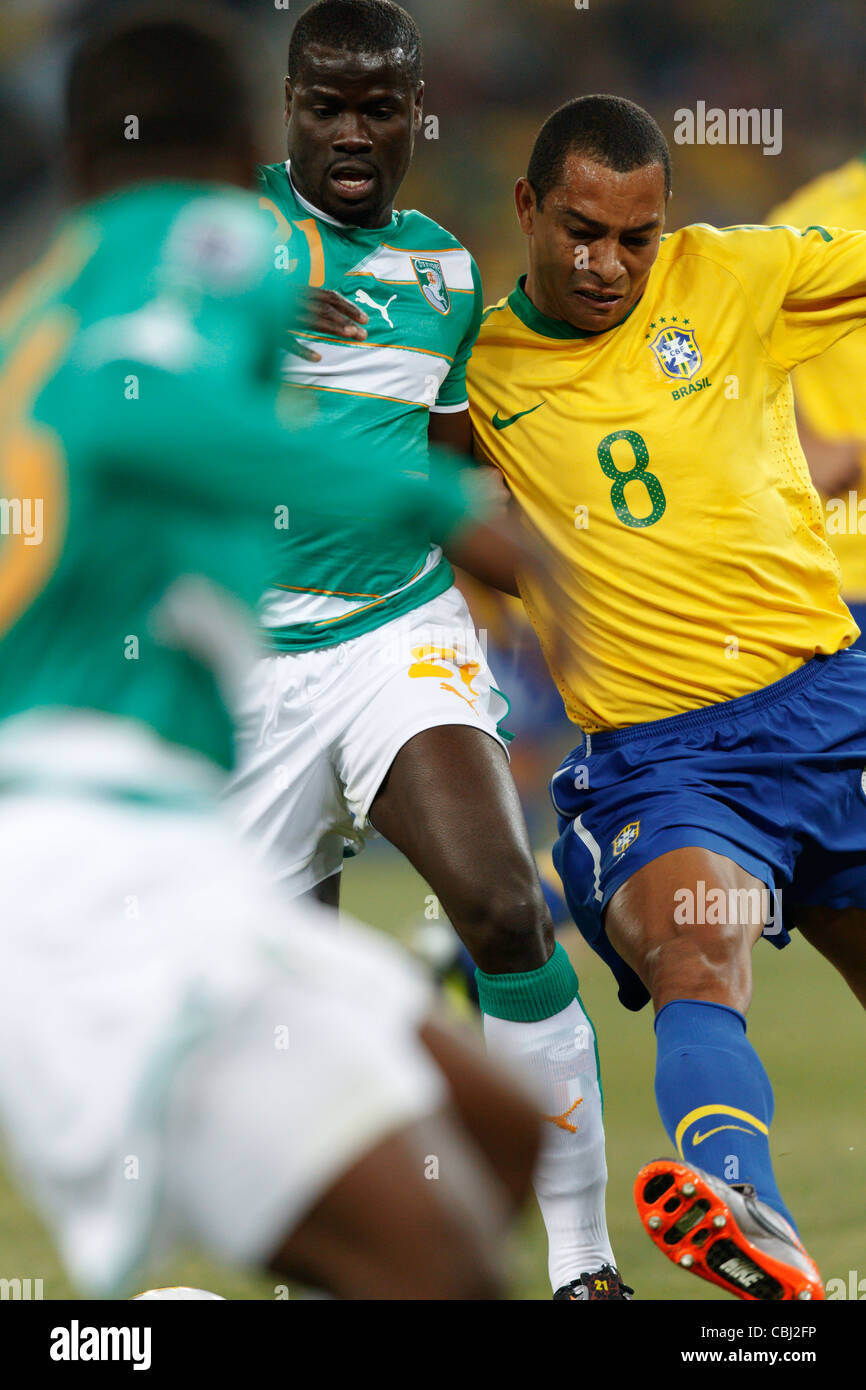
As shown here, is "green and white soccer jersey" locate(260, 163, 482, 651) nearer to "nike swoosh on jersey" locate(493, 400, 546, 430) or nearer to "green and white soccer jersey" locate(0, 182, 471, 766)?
"nike swoosh on jersey" locate(493, 400, 546, 430)

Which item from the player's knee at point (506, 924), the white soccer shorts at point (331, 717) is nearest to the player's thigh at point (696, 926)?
the player's knee at point (506, 924)

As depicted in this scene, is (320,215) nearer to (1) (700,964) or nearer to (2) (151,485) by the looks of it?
(1) (700,964)

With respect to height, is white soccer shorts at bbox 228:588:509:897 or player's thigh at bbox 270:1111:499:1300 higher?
white soccer shorts at bbox 228:588:509:897

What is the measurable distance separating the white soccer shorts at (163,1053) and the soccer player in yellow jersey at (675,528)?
1.48 m

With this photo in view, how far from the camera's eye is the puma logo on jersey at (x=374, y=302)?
10.3 ft

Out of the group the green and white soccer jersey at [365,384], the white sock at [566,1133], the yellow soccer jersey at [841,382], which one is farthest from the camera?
the yellow soccer jersey at [841,382]

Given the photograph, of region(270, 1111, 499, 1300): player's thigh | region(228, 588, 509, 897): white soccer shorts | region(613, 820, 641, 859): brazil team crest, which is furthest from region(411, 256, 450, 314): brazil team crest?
region(270, 1111, 499, 1300): player's thigh

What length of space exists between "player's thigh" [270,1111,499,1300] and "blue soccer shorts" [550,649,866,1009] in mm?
1496

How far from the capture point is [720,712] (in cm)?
296

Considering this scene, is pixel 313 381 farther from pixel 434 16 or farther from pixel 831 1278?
pixel 434 16

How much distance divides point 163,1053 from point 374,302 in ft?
7.01

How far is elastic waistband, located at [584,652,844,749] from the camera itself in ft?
9.71

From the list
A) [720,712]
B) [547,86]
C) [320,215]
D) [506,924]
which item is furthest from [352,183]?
[547,86]

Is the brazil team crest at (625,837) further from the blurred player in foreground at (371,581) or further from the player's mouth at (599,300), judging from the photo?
the player's mouth at (599,300)
